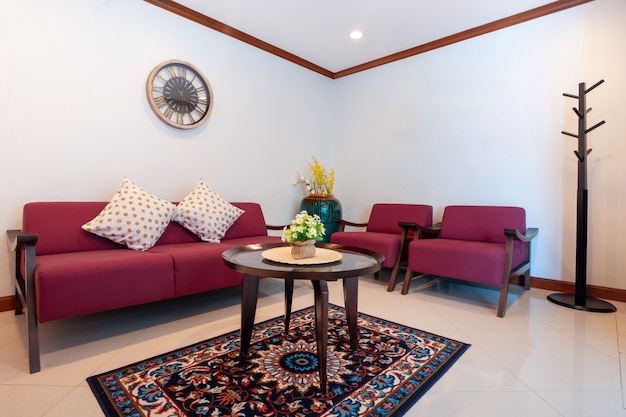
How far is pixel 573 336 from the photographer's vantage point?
2.05 meters

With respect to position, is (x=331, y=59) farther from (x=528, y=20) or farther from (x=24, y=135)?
(x=24, y=135)

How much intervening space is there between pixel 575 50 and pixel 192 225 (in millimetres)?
A: 3601

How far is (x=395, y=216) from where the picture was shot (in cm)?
367

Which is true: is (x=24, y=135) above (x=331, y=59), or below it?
below

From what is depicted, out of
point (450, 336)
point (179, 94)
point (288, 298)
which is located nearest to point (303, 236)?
point (288, 298)

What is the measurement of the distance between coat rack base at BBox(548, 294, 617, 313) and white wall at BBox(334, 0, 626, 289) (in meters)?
0.25

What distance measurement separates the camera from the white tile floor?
137 centimetres

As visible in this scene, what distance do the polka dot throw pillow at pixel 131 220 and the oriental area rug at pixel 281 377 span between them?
974 millimetres

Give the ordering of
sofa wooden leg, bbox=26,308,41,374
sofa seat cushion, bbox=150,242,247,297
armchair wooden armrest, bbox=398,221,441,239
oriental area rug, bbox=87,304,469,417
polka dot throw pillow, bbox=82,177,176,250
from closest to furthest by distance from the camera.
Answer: oriental area rug, bbox=87,304,469,417, sofa wooden leg, bbox=26,308,41,374, sofa seat cushion, bbox=150,242,247,297, polka dot throw pillow, bbox=82,177,176,250, armchair wooden armrest, bbox=398,221,441,239

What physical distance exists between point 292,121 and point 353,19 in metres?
1.37

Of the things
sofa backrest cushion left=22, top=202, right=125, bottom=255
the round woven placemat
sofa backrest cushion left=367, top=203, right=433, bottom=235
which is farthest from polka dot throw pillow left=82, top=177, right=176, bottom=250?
sofa backrest cushion left=367, top=203, right=433, bottom=235

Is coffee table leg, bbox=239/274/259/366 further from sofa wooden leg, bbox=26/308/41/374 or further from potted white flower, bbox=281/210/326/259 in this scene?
sofa wooden leg, bbox=26/308/41/374

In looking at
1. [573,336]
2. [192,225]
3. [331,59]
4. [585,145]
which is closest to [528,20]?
[585,145]

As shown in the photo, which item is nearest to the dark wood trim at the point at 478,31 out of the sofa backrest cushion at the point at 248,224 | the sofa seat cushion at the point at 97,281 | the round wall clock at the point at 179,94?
the round wall clock at the point at 179,94
